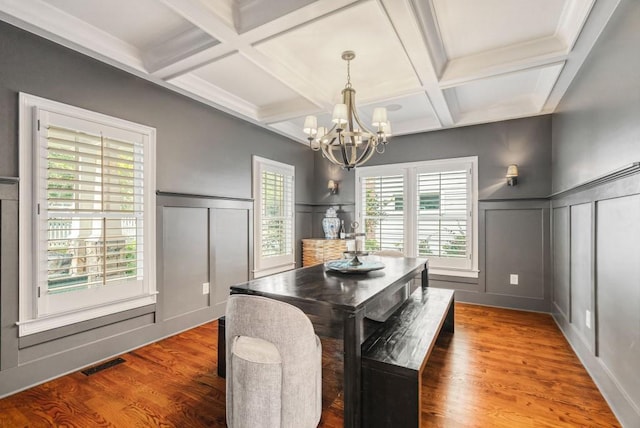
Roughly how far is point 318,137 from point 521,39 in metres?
1.85

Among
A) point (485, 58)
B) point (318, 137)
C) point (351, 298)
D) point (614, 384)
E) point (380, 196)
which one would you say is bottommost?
point (614, 384)

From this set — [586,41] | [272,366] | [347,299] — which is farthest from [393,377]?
[586,41]

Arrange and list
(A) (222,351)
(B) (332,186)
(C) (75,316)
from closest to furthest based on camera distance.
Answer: (A) (222,351) < (C) (75,316) < (B) (332,186)

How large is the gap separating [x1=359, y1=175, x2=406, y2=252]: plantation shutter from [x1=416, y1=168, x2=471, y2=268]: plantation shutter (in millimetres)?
279

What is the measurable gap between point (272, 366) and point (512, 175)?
3844 millimetres

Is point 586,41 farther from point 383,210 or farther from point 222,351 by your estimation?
point 222,351

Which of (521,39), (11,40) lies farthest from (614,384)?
(11,40)

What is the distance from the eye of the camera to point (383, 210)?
4.86 metres

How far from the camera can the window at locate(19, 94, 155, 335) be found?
220 cm

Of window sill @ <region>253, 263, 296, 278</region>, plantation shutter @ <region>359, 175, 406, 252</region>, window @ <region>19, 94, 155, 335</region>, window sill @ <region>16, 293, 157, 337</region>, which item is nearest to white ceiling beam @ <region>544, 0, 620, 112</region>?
plantation shutter @ <region>359, 175, 406, 252</region>

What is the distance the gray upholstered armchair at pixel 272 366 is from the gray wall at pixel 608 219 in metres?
1.79

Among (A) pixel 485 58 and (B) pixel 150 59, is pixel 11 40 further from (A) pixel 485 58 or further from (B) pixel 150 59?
(A) pixel 485 58

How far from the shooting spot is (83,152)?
8.07ft

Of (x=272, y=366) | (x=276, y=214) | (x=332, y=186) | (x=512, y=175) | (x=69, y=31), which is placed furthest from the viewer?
(x=332, y=186)
